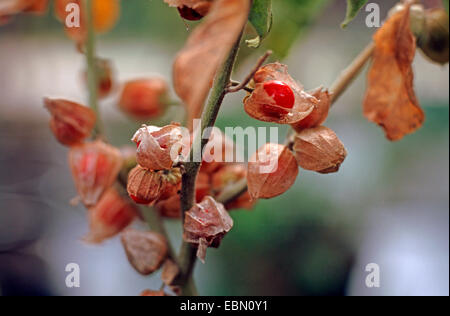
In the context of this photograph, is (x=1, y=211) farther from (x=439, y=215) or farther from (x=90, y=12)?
(x=439, y=215)

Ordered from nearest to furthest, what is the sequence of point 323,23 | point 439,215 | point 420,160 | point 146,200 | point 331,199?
point 146,200
point 331,199
point 439,215
point 420,160
point 323,23

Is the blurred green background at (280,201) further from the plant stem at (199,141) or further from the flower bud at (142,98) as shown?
the plant stem at (199,141)

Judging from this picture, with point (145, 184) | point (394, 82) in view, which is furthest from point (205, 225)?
point (394, 82)

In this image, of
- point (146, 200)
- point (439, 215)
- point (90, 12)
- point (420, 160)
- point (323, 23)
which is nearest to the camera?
point (146, 200)

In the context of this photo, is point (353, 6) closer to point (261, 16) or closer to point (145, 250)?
point (261, 16)

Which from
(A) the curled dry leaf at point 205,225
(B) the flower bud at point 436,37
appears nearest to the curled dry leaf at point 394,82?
(B) the flower bud at point 436,37
